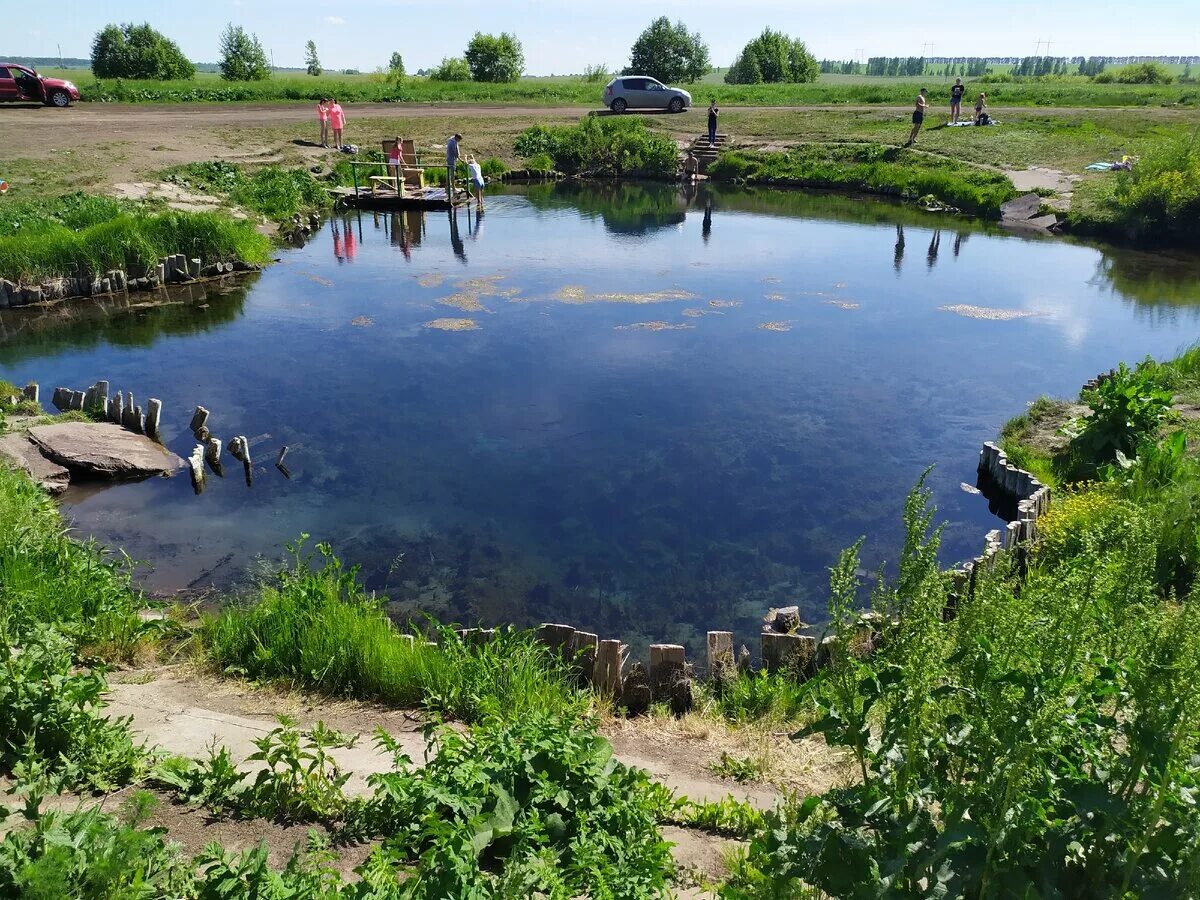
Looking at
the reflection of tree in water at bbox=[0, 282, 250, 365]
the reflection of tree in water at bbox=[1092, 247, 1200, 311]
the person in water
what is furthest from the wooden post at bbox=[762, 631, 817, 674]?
the person in water

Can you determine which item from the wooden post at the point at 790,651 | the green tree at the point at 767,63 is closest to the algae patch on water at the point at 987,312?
the wooden post at the point at 790,651

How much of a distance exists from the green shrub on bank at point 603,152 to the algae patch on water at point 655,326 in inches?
827

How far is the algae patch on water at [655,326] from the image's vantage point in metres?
16.5

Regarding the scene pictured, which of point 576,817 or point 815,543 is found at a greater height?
point 576,817

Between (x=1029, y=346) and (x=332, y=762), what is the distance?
14.5 metres

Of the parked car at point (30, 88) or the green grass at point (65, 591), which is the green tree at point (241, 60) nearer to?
the parked car at point (30, 88)

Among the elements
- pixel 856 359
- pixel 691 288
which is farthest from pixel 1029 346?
pixel 691 288

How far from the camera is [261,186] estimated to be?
2512 cm

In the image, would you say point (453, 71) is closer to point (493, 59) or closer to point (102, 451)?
point (493, 59)

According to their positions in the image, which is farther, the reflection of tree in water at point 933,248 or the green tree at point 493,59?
the green tree at point 493,59

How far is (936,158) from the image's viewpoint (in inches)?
1292

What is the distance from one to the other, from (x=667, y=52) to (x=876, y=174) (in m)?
60.9

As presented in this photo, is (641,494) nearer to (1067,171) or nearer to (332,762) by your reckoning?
(332,762)

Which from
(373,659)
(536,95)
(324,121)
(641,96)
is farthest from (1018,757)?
(536,95)
